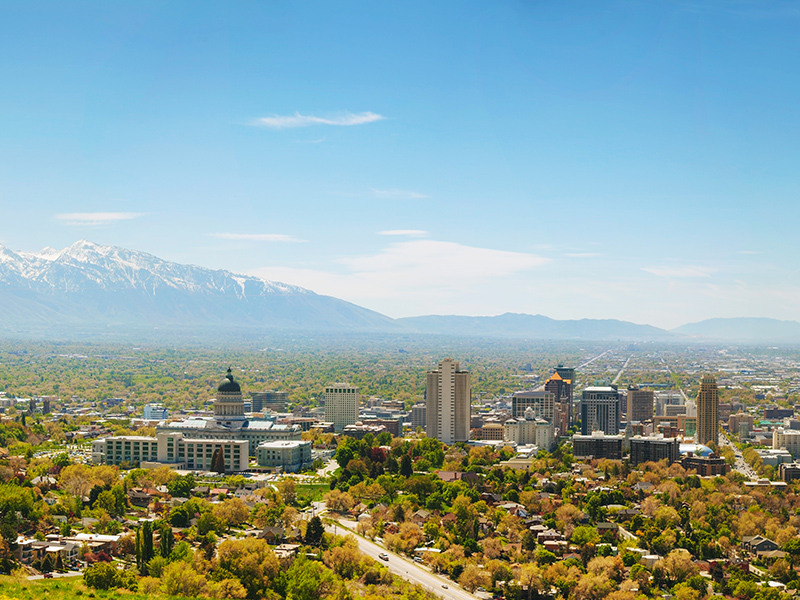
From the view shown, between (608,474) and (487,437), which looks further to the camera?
(487,437)

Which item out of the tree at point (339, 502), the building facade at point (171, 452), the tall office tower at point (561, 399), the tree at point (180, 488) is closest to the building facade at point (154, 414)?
the building facade at point (171, 452)

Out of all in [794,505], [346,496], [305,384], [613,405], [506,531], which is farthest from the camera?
[305,384]

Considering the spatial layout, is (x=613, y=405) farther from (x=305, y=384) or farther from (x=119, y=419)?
(x=305, y=384)

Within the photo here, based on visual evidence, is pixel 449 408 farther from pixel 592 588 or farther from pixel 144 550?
pixel 144 550

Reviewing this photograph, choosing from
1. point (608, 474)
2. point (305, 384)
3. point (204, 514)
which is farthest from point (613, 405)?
point (305, 384)

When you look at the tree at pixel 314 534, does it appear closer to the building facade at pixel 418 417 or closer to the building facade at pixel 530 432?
the building facade at pixel 530 432

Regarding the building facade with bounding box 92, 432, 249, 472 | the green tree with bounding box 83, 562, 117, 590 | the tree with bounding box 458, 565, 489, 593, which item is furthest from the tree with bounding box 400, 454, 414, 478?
the green tree with bounding box 83, 562, 117, 590

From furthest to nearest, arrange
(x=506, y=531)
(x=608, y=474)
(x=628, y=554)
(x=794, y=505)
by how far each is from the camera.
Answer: (x=608, y=474), (x=794, y=505), (x=506, y=531), (x=628, y=554)
